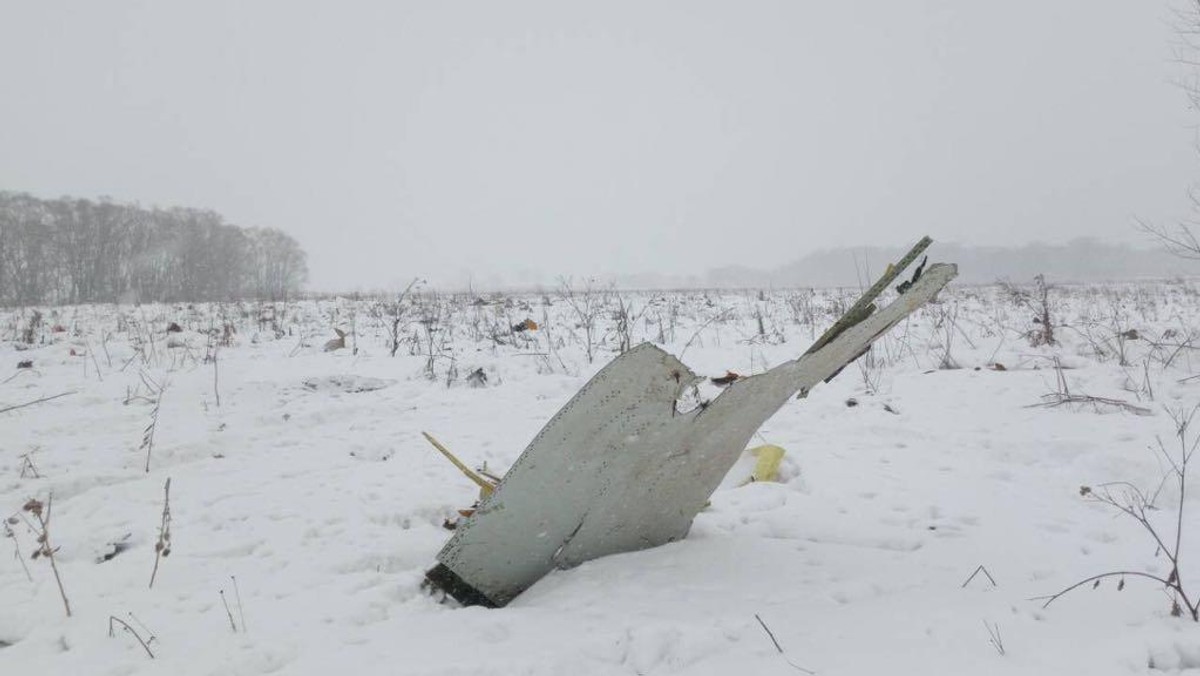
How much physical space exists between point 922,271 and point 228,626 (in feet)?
7.39

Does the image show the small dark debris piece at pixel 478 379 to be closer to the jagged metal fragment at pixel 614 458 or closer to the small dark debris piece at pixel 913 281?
the jagged metal fragment at pixel 614 458

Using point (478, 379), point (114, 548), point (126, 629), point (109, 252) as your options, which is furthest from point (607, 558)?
point (109, 252)

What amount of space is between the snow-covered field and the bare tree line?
31.2 m

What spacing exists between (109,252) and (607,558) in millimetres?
49733

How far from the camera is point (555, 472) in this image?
1.60 metres

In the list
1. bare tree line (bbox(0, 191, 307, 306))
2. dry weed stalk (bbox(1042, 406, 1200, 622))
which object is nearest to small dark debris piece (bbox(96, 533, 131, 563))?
dry weed stalk (bbox(1042, 406, 1200, 622))

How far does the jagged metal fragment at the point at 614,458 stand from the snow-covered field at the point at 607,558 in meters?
0.12

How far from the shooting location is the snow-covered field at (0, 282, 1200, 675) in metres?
1.39

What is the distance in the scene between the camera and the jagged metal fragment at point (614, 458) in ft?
5.08

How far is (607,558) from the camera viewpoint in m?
1.92

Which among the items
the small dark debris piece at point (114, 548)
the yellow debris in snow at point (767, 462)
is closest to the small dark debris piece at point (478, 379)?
the yellow debris in snow at point (767, 462)

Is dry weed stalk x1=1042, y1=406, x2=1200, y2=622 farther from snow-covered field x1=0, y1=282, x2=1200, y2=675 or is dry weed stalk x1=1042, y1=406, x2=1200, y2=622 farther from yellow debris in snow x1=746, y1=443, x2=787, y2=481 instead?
yellow debris in snow x1=746, y1=443, x2=787, y2=481

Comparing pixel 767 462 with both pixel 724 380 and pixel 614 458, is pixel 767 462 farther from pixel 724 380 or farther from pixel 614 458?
pixel 724 380

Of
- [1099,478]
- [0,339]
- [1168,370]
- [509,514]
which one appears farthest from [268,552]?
[0,339]
